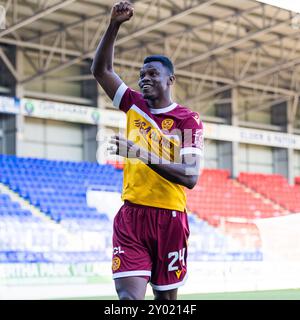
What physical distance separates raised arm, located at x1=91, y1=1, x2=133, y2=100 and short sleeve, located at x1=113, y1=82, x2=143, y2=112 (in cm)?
3

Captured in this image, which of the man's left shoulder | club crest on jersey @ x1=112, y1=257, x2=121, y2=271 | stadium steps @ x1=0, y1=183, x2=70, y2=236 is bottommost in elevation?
club crest on jersey @ x1=112, y1=257, x2=121, y2=271

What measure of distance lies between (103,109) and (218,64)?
4.63 metres

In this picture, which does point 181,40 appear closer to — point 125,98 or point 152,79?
point 125,98

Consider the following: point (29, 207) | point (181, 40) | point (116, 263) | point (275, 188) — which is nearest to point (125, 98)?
point (116, 263)

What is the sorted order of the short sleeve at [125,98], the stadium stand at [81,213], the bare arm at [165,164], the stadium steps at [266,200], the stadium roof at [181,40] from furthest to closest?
the stadium steps at [266,200] < the stadium roof at [181,40] < the stadium stand at [81,213] < the short sleeve at [125,98] < the bare arm at [165,164]

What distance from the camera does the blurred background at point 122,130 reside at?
50.4ft

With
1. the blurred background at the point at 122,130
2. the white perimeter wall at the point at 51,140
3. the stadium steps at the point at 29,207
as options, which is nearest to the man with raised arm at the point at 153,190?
the blurred background at the point at 122,130

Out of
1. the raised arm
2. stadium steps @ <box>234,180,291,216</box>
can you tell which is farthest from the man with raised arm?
stadium steps @ <box>234,180,291,216</box>

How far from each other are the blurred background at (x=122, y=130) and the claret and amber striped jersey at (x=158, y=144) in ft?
32.4

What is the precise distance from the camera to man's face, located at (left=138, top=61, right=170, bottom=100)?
13.9ft

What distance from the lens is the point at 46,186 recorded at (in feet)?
61.3

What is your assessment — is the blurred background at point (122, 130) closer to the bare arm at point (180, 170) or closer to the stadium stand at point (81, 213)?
the stadium stand at point (81, 213)

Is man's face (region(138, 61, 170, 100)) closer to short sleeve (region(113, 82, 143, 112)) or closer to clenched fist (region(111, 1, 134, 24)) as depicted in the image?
short sleeve (region(113, 82, 143, 112))

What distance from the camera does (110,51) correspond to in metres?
4.30
